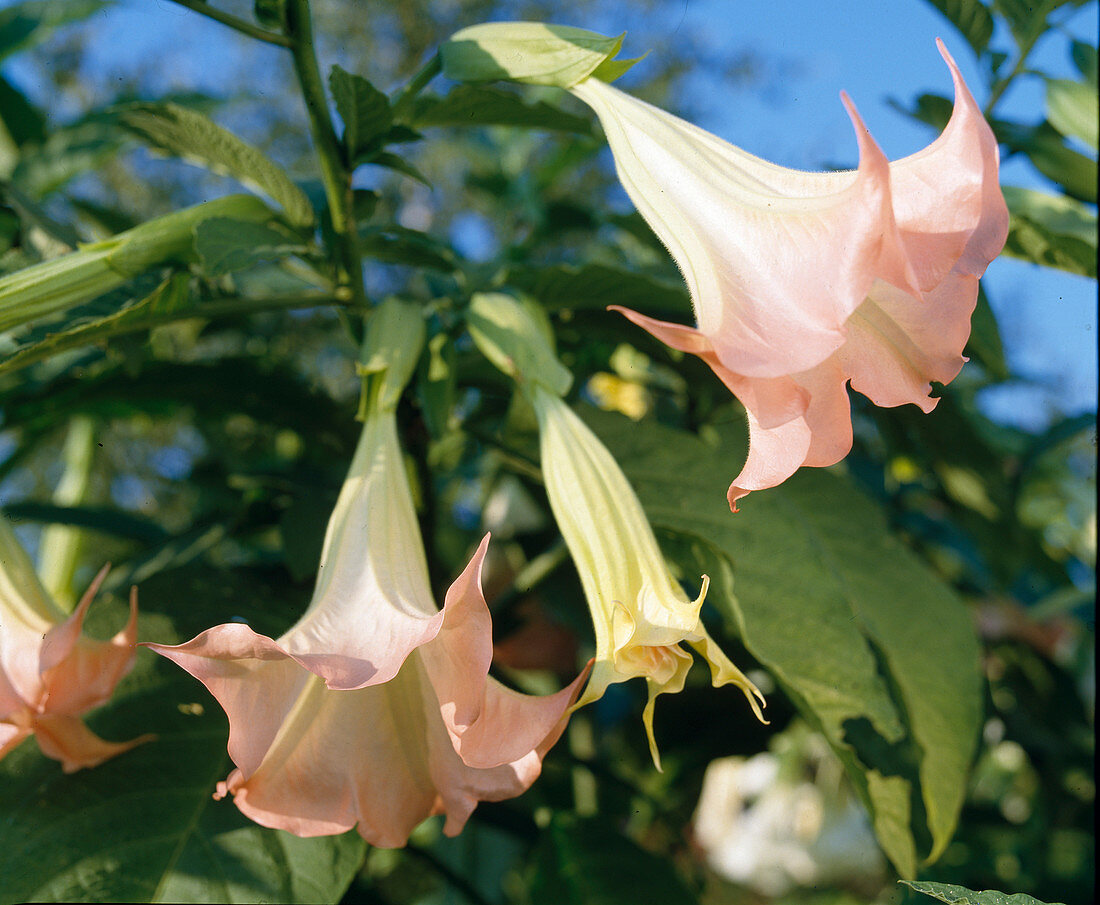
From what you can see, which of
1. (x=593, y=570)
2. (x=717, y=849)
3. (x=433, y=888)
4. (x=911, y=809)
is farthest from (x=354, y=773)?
(x=717, y=849)

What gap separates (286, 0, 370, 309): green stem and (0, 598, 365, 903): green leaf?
33 centimetres

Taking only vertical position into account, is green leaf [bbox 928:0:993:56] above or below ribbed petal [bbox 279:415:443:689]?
above

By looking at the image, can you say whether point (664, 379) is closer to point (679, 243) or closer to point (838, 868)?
point (679, 243)

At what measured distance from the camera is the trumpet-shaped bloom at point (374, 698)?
0.39m

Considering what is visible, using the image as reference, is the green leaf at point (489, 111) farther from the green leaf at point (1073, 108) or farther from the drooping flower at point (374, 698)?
the green leaf at point (1073, 108)

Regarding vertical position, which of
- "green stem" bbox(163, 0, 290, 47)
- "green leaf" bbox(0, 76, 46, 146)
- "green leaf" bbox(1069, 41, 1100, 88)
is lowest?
"green leaf" bbox(0, 76, 46, 146)

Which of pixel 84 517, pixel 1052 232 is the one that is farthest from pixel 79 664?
pixel 1052 232

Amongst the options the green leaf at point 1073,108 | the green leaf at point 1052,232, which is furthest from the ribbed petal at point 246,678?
the green leaf at point 1073,108

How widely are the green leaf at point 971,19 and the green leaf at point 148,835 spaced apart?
827 mm

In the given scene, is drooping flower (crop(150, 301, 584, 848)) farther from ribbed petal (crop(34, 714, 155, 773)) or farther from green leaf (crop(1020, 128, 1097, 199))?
green leaf (crop(1020, 128, 1097, 199))

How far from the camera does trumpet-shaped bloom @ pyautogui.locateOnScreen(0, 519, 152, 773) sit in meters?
0.48

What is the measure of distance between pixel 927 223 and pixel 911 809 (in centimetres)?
48

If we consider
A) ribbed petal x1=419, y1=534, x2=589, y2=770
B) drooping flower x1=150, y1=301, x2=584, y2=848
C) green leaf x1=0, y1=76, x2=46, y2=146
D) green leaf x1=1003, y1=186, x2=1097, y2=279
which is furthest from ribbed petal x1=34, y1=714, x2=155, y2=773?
green leaf x1=0, y1=76, x2=46, y2=146

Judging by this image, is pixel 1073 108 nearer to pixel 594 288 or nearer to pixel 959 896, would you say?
pixel 594 288
